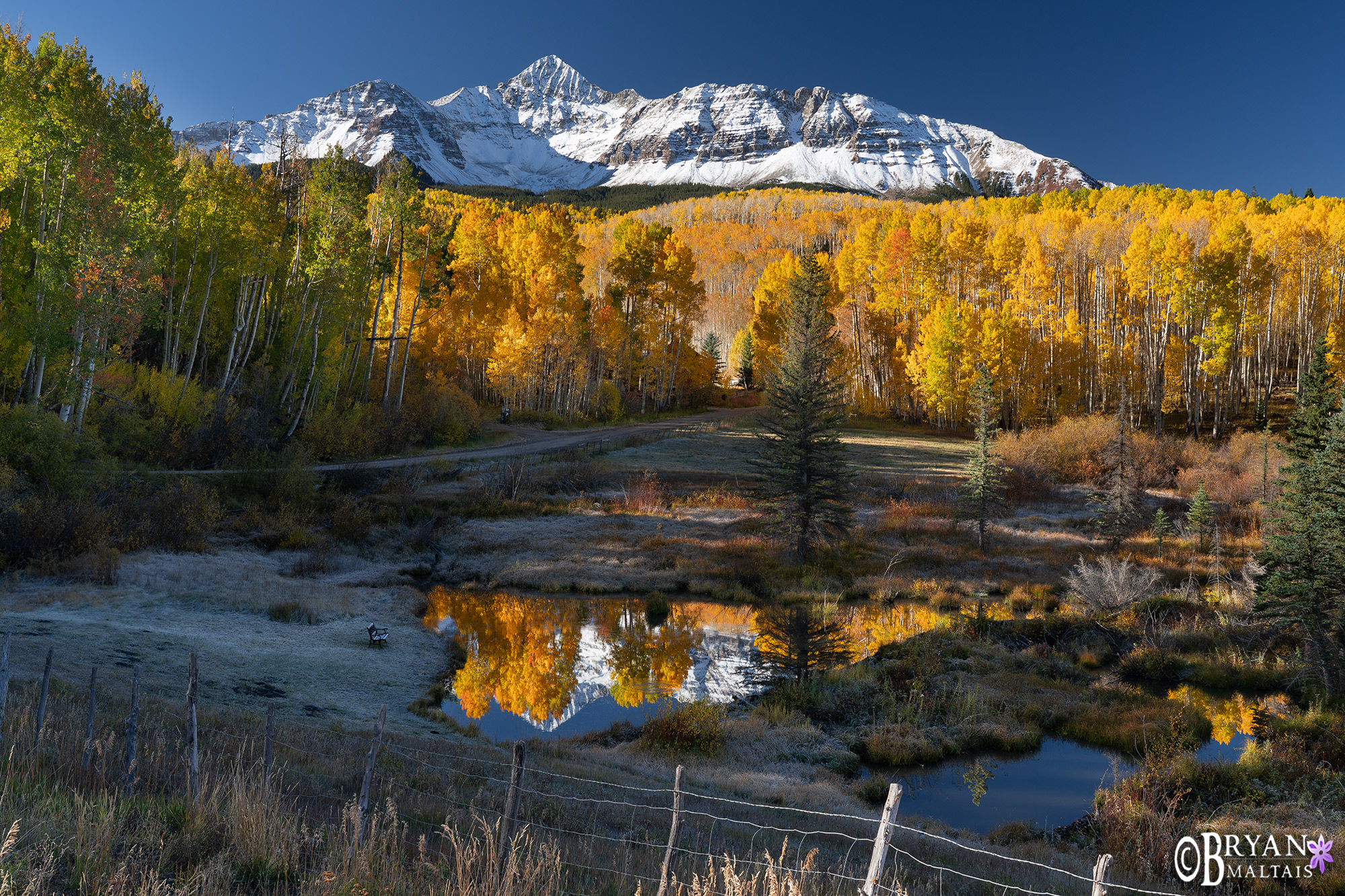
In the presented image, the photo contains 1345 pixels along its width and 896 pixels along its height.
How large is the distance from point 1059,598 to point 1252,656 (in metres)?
4.99

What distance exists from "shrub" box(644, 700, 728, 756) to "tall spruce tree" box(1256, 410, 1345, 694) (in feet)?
40.9

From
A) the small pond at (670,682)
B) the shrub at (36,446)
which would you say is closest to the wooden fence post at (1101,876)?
the small pond at (670,682)

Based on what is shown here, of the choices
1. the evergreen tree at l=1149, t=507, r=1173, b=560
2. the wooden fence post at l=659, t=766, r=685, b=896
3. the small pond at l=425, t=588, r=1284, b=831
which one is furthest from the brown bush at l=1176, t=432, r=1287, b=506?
the wooden fence post at l=659, t=766, r=685, b=896

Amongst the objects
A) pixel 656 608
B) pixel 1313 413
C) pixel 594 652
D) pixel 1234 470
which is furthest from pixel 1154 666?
pixel 1234 470

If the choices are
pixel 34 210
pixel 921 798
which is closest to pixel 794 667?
pixel 921 798

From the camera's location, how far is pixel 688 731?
1332 cm

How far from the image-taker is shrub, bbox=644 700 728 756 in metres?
13.0

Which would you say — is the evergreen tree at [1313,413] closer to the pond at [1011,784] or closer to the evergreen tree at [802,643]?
the pond at [1011,784]

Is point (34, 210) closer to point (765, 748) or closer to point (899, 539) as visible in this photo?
point (765, 748)

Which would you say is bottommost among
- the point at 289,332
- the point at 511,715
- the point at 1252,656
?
the point at 511,715

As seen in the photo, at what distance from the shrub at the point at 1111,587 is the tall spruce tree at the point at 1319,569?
329cm

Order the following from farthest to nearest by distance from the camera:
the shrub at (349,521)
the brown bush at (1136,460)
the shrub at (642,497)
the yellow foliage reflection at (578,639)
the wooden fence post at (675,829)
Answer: the brown bush at (1136,460) < the shrub at (642,497) < the shrub at (349,521) < the yellow foliage reflection at (578,639) < the wooden fence post at (675,829)

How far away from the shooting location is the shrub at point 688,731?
13.0 m

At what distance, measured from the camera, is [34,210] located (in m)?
23.0
